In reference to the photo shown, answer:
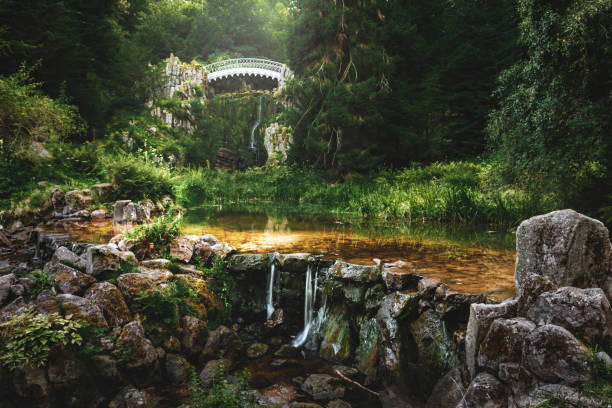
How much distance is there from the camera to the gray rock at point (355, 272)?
443 cm

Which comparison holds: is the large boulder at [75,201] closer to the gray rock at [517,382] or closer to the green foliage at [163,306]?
the green foliage at [163,306]

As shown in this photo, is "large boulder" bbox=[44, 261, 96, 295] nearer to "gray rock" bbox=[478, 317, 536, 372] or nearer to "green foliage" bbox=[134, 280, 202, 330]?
"green foliage" bbox=[134, 280, 202, 330]

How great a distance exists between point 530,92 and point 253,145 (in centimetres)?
2371

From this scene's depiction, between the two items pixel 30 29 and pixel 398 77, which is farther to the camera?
pixel 398 77

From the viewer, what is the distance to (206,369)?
3973 mm

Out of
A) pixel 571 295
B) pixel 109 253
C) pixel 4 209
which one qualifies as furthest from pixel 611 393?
pixel 4 209

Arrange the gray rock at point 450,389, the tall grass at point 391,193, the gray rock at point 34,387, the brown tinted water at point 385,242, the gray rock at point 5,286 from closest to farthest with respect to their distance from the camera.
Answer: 1. the gray rock at point 34,387
2. the gray rock at point 450,389
3. the gray rock at point 5,286
4. the brown tinted water at point 385,242
5. the tall grass at point 391,193

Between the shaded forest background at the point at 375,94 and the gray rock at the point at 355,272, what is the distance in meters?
4.49

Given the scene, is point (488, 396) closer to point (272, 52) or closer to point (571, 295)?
point (571, 295)

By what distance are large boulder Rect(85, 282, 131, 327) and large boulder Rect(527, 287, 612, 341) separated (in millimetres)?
4186

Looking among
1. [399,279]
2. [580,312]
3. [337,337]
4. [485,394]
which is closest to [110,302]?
[337,337]

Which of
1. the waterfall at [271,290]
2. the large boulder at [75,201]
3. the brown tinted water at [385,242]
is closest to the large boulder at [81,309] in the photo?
the brown tinted water at [385,242]

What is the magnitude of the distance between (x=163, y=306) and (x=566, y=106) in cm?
826

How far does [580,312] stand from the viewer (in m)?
2.44
